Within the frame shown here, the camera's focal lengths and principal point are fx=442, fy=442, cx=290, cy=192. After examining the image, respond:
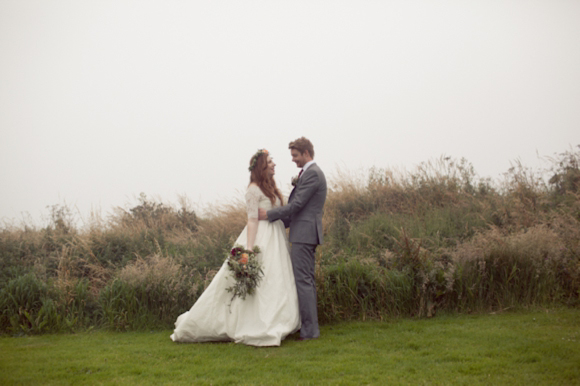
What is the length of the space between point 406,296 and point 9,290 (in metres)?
6.61

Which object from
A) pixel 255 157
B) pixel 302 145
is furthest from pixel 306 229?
pixel 255 157

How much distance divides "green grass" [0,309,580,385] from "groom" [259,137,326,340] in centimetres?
41

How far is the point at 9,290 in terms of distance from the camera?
7.44m

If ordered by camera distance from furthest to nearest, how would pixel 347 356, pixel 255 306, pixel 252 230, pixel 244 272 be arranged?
pixel 252 230, pixel 255 306, pixel 244 272, pixel 347 356

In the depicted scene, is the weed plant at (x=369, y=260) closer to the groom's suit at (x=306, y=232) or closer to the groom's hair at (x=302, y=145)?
the groom's suit at (x=306, y=232)

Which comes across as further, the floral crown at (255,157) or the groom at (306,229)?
the floral crown at (255,157)

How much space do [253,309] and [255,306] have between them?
5 cm

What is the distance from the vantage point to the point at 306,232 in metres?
6.17

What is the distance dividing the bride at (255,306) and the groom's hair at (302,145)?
0.85 meters

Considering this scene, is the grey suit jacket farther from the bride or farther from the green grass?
the green grass

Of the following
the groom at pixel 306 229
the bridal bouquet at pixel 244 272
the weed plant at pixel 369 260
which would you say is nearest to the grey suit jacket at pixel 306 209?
the groom at pixel 306 229

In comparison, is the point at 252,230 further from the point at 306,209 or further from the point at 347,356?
the point at 347,356

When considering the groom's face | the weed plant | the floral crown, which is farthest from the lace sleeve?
the weed plant

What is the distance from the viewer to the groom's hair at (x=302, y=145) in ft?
21.1
